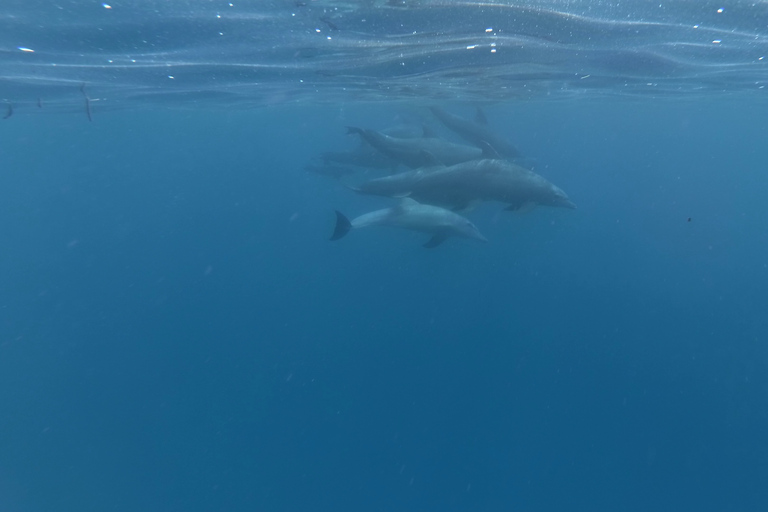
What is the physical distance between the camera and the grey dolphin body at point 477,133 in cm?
1514

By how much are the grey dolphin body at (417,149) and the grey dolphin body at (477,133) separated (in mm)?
2604

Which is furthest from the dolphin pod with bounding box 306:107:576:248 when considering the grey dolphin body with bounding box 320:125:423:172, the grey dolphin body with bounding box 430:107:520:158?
the grey dolphin body with bounding box 430:107:520:158

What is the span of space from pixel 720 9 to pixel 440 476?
1261 cm

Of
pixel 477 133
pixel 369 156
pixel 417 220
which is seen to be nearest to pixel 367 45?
pixel 369 156

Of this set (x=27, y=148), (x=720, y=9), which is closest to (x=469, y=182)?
(x=720, y=9)

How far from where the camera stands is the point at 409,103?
26.4 meters

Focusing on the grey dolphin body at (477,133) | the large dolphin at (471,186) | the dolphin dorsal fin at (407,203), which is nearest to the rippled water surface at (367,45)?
the grey dolphin body at (477,133)

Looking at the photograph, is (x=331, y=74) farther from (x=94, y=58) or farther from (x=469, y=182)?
(x=469, y=182)

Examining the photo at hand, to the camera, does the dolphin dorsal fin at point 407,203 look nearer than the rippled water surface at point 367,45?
No

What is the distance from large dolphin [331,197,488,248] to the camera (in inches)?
474

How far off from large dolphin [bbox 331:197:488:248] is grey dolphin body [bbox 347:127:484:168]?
99cm

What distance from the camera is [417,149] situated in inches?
477

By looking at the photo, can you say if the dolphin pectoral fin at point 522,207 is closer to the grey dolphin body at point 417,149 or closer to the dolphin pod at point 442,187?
the dolphin pod at point 442,187

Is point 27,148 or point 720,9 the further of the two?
point 27,148
